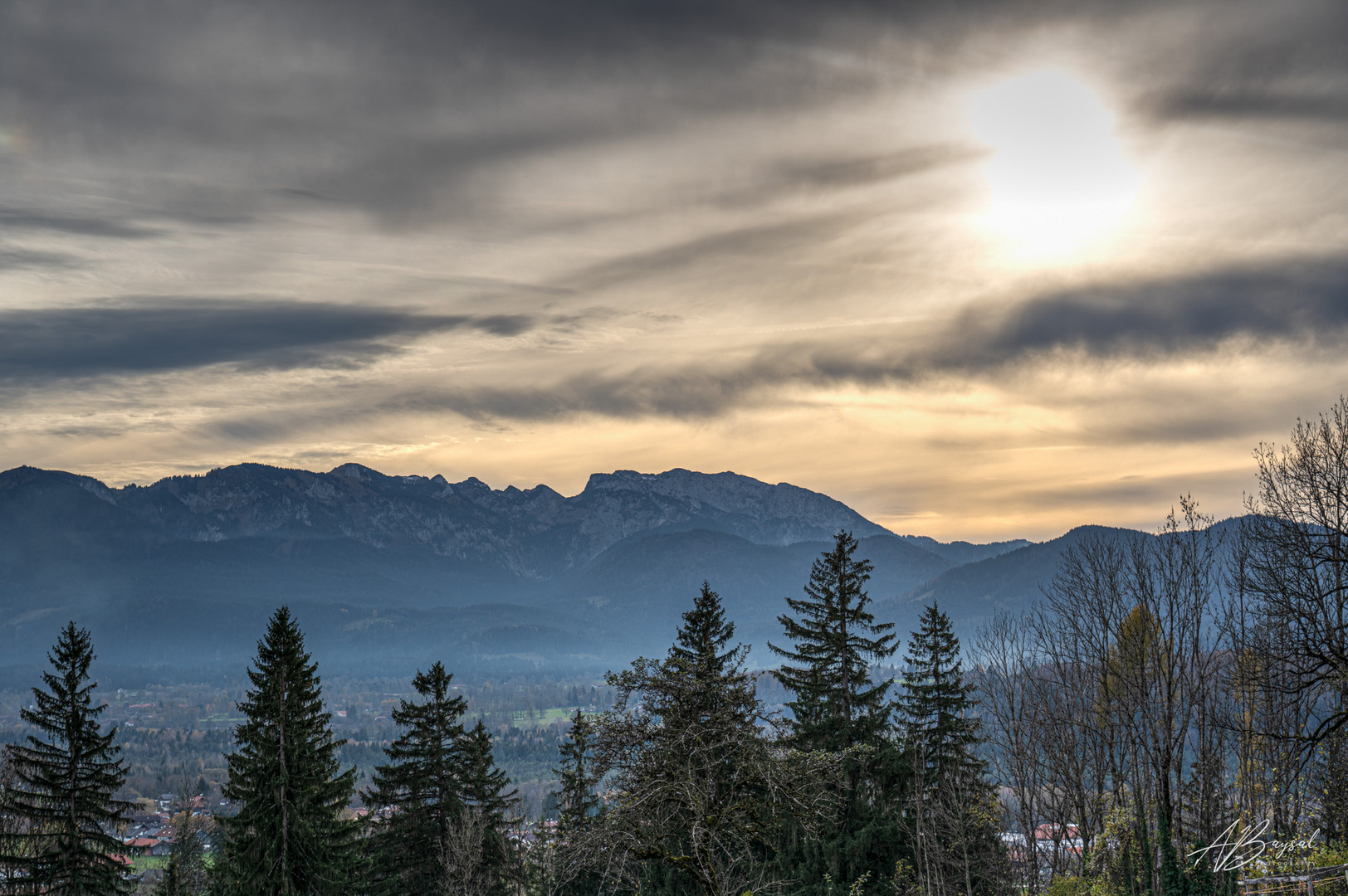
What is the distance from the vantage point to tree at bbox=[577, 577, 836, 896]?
18.9 meters

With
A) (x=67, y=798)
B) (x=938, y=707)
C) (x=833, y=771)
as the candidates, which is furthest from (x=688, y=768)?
(x=67, y=798)

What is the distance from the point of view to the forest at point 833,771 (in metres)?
20.7

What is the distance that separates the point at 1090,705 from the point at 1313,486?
56.1ft

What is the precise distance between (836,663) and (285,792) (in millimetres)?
23991

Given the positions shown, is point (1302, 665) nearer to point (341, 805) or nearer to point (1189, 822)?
point (1189, 822)

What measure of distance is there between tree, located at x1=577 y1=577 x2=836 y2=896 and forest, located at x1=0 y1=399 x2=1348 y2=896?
0.08 metres

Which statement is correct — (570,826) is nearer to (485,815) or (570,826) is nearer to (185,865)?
(485,815)

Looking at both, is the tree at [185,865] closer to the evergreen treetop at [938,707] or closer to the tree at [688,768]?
the tree at [688,768]

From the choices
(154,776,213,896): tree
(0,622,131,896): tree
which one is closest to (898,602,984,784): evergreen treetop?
(154,776,213,896): tree

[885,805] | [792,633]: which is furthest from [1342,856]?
[792,633]

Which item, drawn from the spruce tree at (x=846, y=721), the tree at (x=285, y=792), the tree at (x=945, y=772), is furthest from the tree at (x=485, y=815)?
the tree at (x=945, y=772)

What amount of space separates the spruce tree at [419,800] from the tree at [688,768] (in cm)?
2367

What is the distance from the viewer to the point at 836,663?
41094mm

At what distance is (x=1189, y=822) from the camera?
34188 millimetres
